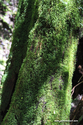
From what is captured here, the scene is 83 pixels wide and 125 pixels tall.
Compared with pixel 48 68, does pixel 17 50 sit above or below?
above

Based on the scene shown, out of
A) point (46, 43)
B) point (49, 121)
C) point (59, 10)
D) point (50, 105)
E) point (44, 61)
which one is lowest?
point (49, 121)

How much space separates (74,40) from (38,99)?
1.10 m

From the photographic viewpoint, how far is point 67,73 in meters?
1.70

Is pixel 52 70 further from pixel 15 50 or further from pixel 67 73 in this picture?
pixel 15 50

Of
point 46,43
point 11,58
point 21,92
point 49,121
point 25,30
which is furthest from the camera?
point 11,58

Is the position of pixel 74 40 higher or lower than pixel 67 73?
higher

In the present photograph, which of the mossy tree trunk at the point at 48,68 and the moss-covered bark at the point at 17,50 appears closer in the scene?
the mossy tree trunk at the point at 48,68

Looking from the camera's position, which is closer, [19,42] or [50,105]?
[50,105]

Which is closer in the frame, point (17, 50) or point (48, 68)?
point (48, 68)

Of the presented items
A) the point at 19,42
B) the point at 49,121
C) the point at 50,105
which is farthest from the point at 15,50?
the point at 49,121

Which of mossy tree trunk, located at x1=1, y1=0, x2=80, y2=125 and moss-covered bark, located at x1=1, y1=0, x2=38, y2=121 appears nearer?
mossy tree trunk, located at x1=1, y1=0, x2=80, y2=125

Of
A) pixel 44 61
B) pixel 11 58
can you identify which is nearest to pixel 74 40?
pixel 44 61

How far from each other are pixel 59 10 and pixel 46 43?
53 centimetres

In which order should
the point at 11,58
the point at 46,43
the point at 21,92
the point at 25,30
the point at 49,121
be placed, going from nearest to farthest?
the point at 49,121
the point at 46,43
the point at 21,92
the point at 25,30
the point at 11,58
